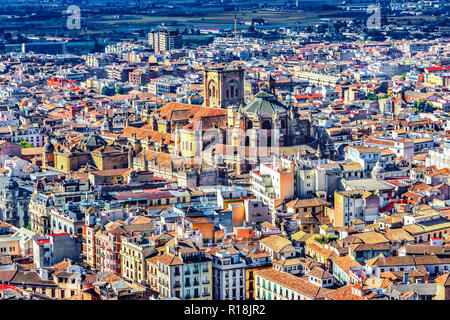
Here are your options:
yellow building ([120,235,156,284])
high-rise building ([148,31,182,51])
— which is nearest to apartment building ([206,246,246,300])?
yellow building ([120,235,156,284])

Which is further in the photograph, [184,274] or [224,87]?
[224,87]

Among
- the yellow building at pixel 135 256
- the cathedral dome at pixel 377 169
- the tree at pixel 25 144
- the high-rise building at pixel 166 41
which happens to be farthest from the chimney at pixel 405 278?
the high-rise building at pixel 166 41

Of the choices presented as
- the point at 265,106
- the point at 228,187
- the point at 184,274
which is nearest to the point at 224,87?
the point at 265,106

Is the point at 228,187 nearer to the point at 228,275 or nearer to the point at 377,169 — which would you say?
the point at 377,169

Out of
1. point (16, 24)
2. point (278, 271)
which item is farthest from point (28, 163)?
point (16, 24)

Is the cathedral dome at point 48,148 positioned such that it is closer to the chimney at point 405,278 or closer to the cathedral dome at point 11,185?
the cathedral dome at point 11,185

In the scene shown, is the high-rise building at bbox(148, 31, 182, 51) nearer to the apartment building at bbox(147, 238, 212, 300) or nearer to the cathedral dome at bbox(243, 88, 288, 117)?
the cathedral dome at bbox(243, 88, 288, 117)

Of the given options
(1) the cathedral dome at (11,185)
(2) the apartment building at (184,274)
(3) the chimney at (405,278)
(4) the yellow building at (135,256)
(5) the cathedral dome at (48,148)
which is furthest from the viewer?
(5) the cathedral dome at (48,148)
